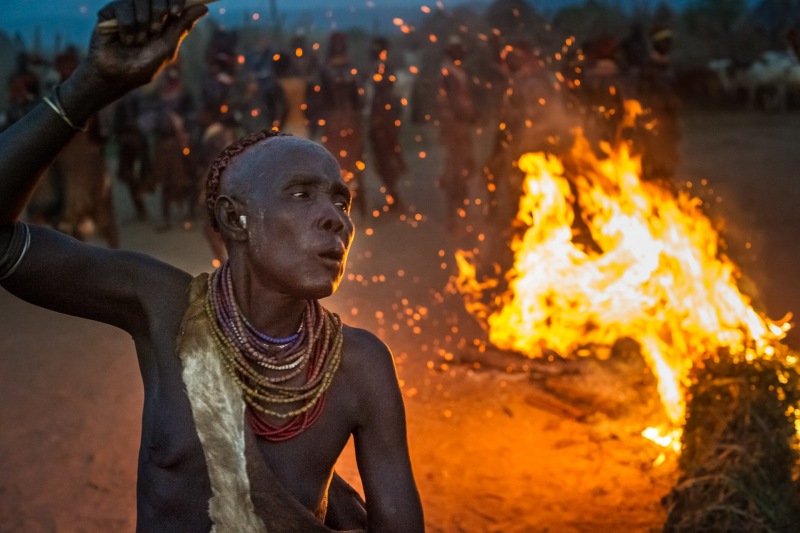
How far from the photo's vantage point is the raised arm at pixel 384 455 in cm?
226

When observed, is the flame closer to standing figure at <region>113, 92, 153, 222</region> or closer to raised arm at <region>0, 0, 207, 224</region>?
raised arm at <region>0, 0, 207, 224</region>

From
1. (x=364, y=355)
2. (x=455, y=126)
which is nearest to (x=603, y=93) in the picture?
(x=455, y=126)

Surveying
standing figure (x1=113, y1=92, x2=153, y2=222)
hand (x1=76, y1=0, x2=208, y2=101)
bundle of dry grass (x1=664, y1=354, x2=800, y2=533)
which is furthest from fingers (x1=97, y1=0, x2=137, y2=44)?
standing figure (x1=113, y1=92, x2=153, y2=222)

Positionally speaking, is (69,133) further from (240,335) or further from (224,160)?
(240,335)

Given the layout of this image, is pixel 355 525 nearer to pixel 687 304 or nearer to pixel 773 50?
pixel 687 304

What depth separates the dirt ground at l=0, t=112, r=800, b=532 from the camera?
5055 mm

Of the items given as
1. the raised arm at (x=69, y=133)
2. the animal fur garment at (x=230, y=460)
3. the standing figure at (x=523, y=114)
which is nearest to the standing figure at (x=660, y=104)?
the standing figure at (x=523, y=114)

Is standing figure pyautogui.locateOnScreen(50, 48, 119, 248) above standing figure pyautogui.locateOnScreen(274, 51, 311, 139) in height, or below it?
below

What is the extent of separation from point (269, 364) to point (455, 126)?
33.9ft

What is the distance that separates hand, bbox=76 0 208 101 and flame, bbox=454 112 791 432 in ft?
12.1

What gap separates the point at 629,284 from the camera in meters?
6.50

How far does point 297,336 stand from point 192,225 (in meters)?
11.7

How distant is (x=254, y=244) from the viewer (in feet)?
7.15

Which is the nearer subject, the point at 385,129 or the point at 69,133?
the point at 69,133
